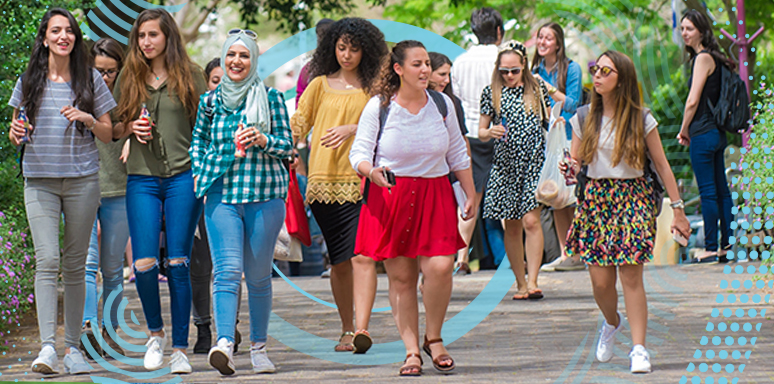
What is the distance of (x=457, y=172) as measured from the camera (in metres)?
6.16

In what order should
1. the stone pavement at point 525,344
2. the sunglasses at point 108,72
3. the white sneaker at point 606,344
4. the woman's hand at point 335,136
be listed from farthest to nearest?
the sunglasses at point 108,72
the woman's hand at point 335,136
the white sneaker at point 606,344
the stone pavement at point 525,344

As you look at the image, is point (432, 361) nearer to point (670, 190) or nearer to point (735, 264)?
point (670, 190)

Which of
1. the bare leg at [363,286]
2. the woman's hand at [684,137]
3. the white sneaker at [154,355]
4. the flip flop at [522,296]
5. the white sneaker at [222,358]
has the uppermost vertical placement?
the woman's hand at [684,137]

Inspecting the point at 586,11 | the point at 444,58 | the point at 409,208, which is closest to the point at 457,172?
the point at 409,208

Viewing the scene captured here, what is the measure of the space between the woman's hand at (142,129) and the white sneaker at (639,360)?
289 centimetres

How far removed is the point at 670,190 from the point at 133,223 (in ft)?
9.75

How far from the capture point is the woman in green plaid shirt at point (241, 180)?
5.89 m

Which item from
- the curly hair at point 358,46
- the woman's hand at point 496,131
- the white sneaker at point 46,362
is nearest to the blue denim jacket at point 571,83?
the woman's hand at point 496,131

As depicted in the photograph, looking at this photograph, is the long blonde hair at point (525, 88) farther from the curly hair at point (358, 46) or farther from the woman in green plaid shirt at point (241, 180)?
the woman in green plaid shirt at point (241, 180)

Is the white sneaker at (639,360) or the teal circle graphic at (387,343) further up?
the white sneaker at (639,360)

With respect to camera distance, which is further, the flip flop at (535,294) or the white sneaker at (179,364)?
the flip flop at (535,294)

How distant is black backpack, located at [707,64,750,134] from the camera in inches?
390

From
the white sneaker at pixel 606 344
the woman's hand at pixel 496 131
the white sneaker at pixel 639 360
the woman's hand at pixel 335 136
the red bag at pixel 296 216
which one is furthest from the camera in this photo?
the woman's hand at pixel 496 131

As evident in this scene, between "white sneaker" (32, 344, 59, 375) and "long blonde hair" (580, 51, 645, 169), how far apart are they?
3.11 m
